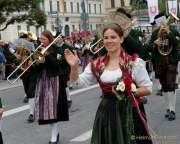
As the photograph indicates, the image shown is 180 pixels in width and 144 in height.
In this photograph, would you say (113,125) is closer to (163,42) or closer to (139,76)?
(139,76)

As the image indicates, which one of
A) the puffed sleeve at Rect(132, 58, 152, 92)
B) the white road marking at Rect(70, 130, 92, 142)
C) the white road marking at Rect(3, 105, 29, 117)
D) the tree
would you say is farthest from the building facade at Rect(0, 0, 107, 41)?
the puffed sleeve at Rect(132, 58, 152, 92)

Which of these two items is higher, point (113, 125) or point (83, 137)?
point (113, 125)

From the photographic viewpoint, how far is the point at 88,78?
491cm

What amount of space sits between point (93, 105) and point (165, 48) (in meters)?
2.73

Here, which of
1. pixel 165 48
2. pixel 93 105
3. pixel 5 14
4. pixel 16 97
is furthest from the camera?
pixel 5 14

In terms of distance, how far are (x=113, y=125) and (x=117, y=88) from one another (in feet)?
1.10

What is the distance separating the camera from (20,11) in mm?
27906

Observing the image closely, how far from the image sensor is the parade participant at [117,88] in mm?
4734

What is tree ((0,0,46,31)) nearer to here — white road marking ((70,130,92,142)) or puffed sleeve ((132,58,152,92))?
white road marking ((70,130,92,142))

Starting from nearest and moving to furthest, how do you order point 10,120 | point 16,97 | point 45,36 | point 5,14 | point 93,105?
point 45,36 < point 10,120 < point 93,105 < point 16,97 < point 5,14

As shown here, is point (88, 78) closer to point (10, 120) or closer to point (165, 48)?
point (165, 48)

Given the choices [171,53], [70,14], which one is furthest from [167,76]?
[70,14]

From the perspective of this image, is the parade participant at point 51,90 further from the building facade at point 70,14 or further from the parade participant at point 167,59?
the building facade at point 70,14

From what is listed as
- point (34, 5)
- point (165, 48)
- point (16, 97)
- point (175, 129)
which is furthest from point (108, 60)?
point (34, 5)
